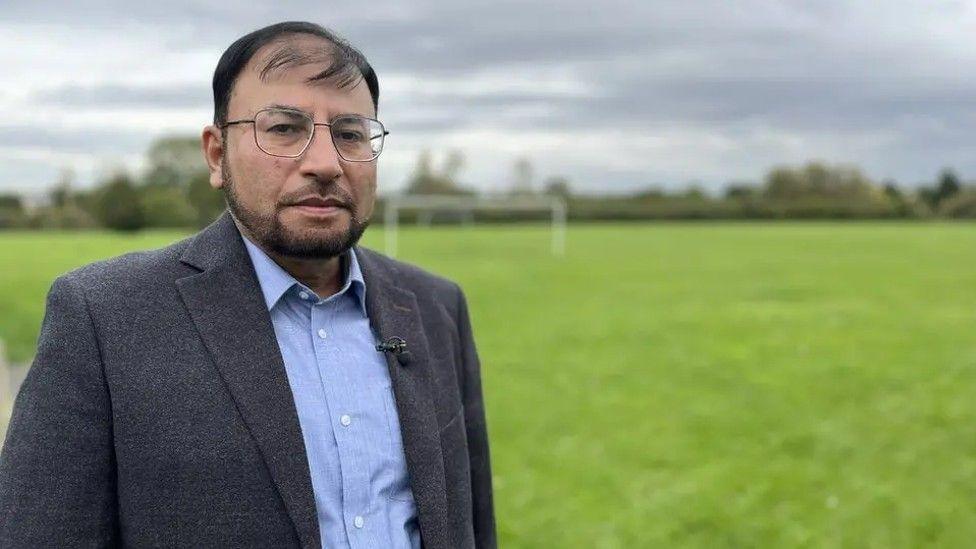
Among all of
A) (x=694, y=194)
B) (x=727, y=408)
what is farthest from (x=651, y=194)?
(x=727, y=408)

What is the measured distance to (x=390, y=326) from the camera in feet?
8.01

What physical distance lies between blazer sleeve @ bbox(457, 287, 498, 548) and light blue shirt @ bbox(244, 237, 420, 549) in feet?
1.41

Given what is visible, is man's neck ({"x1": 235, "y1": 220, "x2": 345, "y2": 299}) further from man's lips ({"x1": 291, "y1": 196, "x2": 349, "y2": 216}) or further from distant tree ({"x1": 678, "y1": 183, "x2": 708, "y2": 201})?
distant tree ({"x1": 678, "y1": 183, "x2": 708, "y2": 201})

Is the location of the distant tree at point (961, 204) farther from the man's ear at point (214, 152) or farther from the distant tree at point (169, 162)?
the man's ear at point (214, 152)

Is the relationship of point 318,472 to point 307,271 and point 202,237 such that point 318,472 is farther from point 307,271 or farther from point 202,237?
point 202,237

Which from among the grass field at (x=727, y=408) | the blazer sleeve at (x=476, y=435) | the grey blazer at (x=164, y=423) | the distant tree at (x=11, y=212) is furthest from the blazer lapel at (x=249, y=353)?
the distant tree at (x=11, y=212)

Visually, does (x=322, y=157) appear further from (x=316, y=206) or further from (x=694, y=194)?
(x=694, y=194)

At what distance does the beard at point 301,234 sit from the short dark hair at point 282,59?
220mm

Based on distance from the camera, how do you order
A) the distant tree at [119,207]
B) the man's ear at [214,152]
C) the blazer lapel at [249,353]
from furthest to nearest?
the distant tree at [119,207] < the man's ear at [214,152] < the blazer lapel at [249,353]

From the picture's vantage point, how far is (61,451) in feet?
6.57

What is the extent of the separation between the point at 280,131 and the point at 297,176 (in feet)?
0.34

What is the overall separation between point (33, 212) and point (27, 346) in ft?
214

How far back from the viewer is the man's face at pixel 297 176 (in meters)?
2.21

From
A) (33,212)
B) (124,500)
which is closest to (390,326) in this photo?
(124,500)
